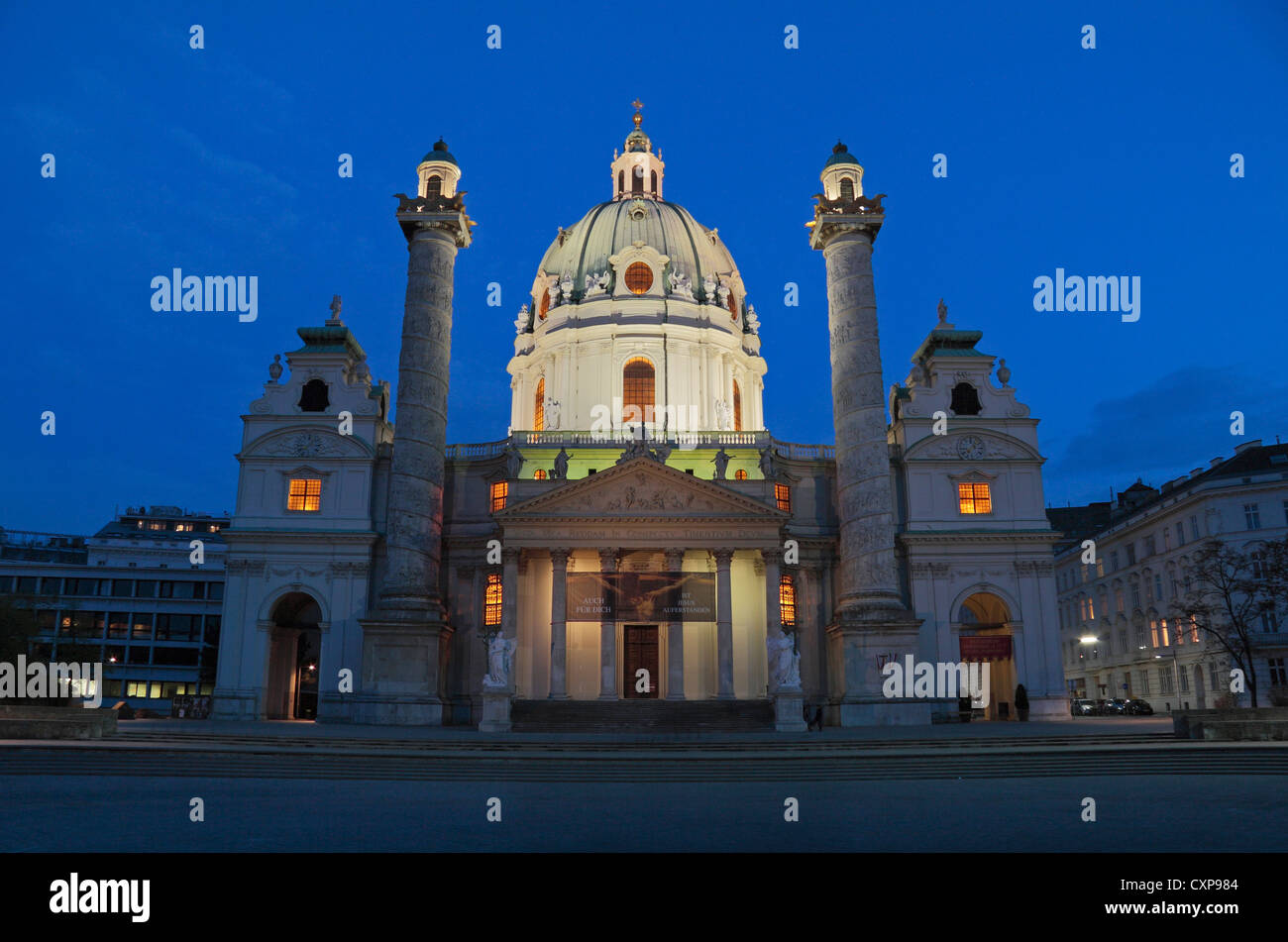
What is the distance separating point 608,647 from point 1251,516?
37997mm

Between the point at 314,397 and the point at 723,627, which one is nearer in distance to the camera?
the point at 723,627

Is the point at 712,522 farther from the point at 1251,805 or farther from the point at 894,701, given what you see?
the point at 1251,805

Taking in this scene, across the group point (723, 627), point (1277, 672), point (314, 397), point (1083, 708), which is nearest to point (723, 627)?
point (723, 627)

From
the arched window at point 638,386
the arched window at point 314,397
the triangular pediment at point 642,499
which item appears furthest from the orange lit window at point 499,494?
the arched window at point 638,386

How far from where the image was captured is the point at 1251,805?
41.7 ft

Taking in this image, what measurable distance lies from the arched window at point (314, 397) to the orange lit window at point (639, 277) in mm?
20449

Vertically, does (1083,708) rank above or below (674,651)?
below

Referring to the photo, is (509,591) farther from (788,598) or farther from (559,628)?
(788,598)

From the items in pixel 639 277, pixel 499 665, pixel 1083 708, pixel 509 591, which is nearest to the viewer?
pixel 499 665

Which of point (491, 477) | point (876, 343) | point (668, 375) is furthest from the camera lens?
point (668, 375)

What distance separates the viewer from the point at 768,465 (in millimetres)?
45812

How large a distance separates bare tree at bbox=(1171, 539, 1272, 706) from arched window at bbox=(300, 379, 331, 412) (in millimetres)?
42255
